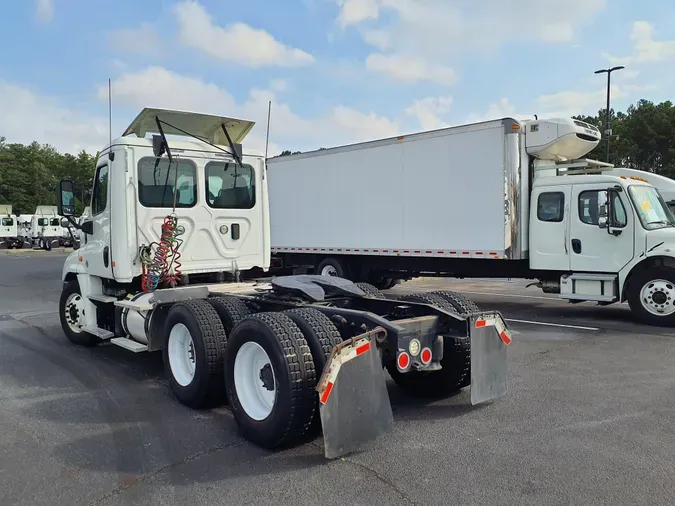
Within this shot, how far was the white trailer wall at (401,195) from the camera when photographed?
10.9 m

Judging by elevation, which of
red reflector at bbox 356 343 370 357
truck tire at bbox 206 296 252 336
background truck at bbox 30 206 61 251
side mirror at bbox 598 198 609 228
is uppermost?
background truck at bbox 30 206 61 251

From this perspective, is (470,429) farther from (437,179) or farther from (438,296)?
(437,179)

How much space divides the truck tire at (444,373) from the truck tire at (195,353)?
157cm

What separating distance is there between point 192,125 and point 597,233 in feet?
23.5

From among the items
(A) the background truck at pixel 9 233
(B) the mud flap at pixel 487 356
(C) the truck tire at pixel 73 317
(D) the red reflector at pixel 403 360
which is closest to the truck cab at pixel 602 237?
(B) the mud flap at pixel 487 356

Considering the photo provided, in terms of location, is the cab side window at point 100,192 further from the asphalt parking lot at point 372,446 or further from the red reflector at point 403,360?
the red reflector at point 403,360

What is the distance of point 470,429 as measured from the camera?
4.63 metres

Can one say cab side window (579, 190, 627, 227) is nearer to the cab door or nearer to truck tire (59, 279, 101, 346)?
the cab door

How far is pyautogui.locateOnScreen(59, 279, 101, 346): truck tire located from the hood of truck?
28.8 ft

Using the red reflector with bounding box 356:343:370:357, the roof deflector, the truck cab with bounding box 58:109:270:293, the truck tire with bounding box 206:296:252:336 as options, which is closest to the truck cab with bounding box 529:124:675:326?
the truck cab with bounding box 58:109:270:293

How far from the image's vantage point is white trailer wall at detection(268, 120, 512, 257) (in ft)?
35.9

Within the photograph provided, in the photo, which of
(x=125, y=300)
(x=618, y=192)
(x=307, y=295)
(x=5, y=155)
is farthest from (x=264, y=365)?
(x=5, y=155)

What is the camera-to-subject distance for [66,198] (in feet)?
22.7

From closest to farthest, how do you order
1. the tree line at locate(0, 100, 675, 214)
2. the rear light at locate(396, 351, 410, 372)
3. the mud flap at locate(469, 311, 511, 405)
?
the rear light at locate(396, 351, 410, 372) → the mud flap at locate(469, 311, 511, 405) → the tree line at locate(0, 100, 675, 214)
